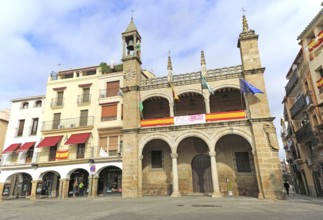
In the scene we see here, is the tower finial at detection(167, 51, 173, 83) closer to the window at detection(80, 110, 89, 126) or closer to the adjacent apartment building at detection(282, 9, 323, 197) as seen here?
the window at detection(80, 110, 89, 126)

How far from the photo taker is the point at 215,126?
52.9ft

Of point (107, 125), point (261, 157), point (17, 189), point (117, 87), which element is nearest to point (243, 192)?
point (261, 157)

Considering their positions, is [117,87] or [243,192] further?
[117,87]

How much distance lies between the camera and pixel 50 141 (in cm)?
2127

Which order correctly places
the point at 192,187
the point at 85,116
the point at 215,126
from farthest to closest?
the point at 85,116
the point at 192,187
the point at 215,126

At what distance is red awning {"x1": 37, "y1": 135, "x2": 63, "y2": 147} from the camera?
68.5ft

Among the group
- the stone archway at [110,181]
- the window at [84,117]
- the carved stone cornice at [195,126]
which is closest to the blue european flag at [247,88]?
the carved stone cornice at [195,126]

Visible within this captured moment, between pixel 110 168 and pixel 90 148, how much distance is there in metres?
2.71

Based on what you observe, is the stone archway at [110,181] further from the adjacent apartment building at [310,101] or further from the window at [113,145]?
the adjacent apartment building at [310,101]

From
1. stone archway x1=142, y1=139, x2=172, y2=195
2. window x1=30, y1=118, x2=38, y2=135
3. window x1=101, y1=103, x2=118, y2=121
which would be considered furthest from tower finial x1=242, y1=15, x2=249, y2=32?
window x1=30, y1=118, x2=38, y2=135

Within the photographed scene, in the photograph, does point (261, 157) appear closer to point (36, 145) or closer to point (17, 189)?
point (36, 145)

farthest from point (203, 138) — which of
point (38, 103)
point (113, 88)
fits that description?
point (38, 103)

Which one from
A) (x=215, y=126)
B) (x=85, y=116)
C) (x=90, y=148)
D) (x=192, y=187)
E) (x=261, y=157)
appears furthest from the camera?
(x=85, y=116)

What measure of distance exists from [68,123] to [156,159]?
1015cm
